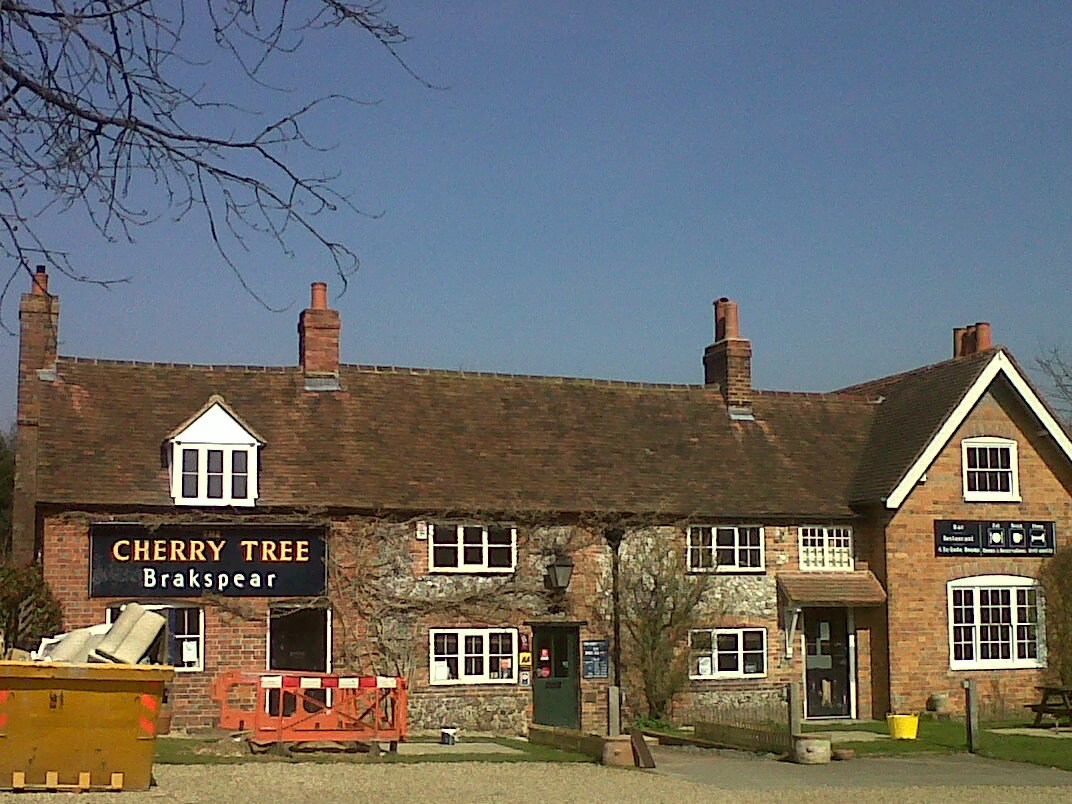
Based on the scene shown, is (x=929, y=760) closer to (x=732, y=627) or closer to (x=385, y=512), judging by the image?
(x=732, y=627)

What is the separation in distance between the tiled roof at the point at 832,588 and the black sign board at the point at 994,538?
5.32ft

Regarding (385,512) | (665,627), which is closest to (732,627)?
(665,627)

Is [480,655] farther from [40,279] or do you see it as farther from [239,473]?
[40,279]

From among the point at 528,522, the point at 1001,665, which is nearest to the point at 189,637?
the point at 528,522

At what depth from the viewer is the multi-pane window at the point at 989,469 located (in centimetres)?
3133

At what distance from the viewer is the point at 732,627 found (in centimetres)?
3023

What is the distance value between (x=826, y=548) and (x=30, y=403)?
52.9 ft

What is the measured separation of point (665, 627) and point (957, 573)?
6.41m

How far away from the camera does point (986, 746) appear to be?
80.7ft

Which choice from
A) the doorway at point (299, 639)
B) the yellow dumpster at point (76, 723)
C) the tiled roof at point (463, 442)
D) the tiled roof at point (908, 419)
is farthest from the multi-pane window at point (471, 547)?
the yellow dumpster at point (76, 723)

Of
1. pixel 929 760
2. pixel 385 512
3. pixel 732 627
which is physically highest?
pixel 385 512

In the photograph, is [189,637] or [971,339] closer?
[189,637]

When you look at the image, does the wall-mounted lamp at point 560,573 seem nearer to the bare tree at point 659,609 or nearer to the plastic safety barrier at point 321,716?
the bare tree at point 659,609

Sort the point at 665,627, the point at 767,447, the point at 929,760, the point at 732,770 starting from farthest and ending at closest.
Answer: the point at 767,447, the point at 665,627, the point at 929,760, the point at 732,770
